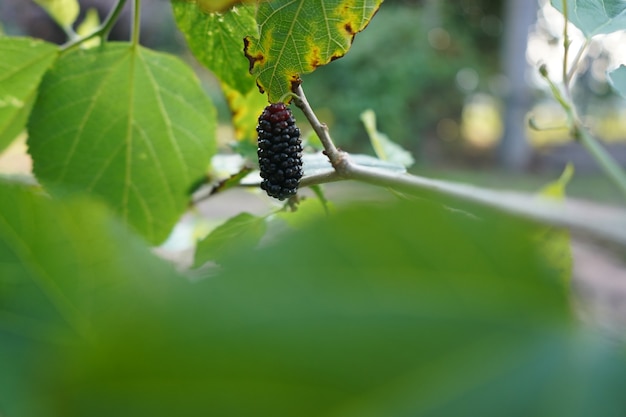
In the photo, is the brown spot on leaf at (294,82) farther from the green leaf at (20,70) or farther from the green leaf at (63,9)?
the green leaf at (63,9)

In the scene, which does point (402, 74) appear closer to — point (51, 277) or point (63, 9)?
point (63, 9)

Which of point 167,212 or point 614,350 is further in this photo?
point 167,212

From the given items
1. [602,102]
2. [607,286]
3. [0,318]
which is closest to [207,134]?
[0,318]

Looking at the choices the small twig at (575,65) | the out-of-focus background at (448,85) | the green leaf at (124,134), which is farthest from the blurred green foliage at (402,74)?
the small twig at (575,65)

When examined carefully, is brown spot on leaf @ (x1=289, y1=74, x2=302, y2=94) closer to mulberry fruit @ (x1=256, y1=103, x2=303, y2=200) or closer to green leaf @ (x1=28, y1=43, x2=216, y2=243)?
mulberry fruit @ (x1=256, y1=103, x2=303, y2=200)

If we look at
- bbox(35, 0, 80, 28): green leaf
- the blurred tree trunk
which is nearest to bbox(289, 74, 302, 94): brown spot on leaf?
bbox(35, 0, 80, 28): green leaf

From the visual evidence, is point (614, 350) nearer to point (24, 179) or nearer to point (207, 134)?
point (207, 134)

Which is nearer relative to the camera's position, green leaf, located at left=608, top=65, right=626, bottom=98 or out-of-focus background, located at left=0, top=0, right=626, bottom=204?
green leaf, located at left=608, top=65, right=626, bottom=98
